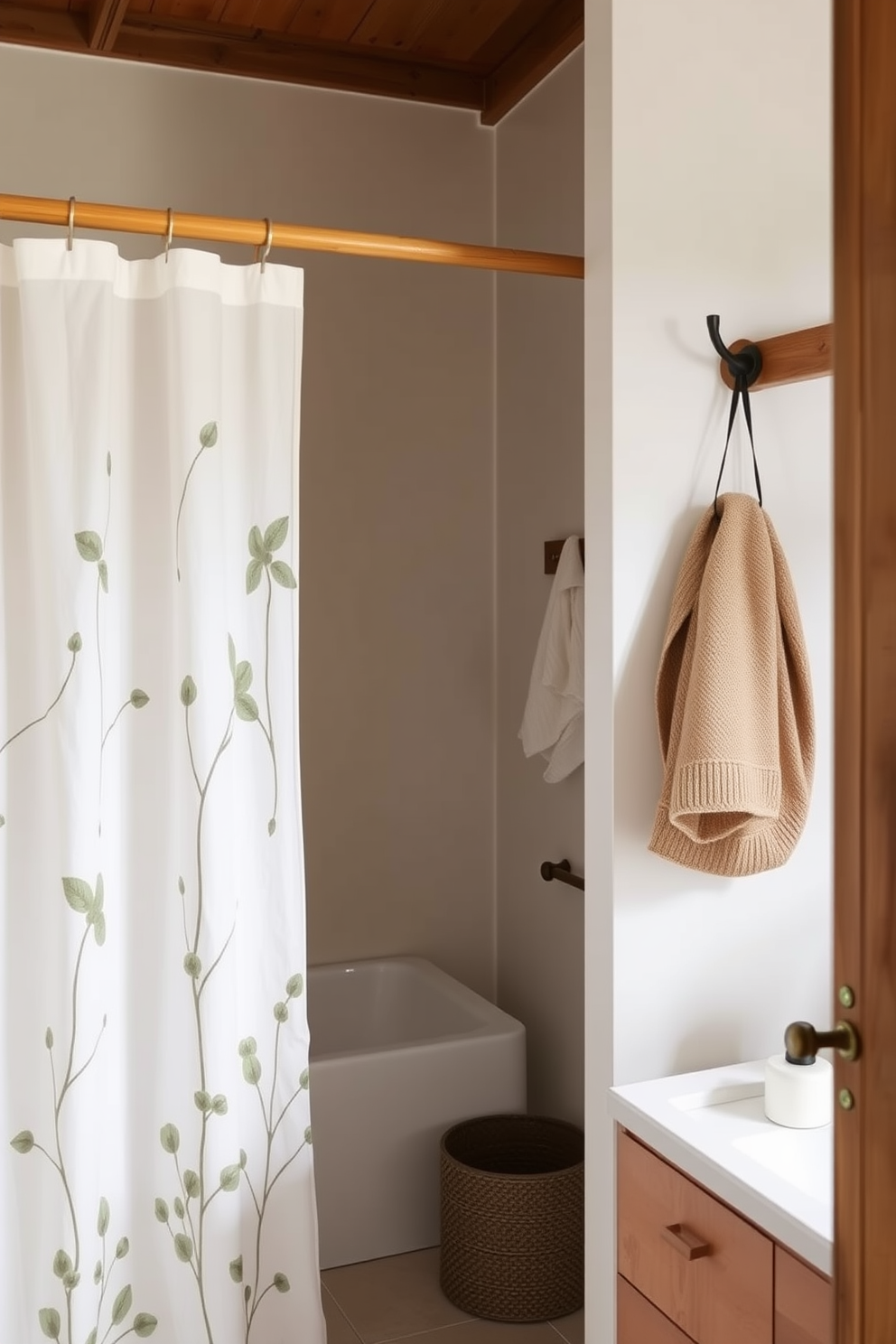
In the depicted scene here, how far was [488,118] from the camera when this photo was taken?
3225 millimetres

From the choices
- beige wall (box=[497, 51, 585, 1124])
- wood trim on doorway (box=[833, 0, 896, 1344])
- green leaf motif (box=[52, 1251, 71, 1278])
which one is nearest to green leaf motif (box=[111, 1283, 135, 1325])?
green leaf motif (box=[52, 1251, 71, 1278])

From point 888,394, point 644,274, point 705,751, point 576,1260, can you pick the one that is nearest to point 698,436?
point 644,274

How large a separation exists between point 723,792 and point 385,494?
1.72 m

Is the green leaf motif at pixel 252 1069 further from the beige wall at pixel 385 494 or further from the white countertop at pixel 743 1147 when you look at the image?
the beige wall at pixel 385 494

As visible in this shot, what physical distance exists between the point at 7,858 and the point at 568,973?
5.14ft

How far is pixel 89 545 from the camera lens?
1666mm

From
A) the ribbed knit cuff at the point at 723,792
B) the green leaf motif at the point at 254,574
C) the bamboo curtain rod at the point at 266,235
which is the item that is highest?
the bamboo curtain rod at the point at 266,235

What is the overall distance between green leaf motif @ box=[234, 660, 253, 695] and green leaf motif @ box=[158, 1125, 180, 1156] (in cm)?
61

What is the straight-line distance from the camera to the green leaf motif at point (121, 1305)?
1741 millimetres

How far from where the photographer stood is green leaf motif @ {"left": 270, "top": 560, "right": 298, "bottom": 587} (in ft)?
5.79

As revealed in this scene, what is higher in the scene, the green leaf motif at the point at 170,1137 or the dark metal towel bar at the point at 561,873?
the dark metal towel bar at the point at 561,873

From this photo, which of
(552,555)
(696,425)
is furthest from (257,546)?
(552,555)

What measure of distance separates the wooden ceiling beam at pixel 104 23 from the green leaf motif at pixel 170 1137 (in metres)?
2.21

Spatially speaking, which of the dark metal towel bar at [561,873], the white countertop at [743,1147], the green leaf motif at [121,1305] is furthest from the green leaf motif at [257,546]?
the dark metal towel bar at [561,873]
